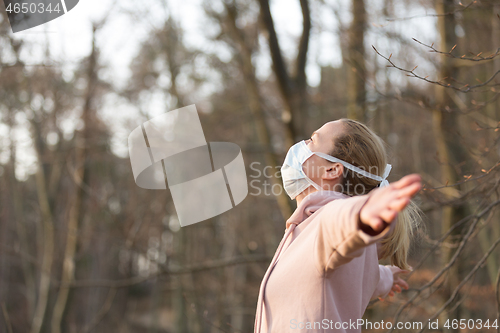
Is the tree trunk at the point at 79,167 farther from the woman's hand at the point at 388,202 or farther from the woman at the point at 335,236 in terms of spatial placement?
the woman's hand at the point at 388,202

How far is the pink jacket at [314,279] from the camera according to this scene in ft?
4.82

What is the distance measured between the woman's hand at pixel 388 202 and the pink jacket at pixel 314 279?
178mm

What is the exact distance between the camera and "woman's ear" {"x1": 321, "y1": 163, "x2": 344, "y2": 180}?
1892 mm

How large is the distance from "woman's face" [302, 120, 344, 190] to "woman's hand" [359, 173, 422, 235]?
0.70 metres

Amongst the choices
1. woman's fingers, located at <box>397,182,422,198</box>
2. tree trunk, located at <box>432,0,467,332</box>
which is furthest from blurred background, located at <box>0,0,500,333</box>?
woman's fingers, located at <box>397,182,422,198</box>

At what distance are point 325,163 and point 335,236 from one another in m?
0.66

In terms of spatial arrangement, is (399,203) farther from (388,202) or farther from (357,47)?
(357,47)

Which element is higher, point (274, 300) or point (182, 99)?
point (274, 300)

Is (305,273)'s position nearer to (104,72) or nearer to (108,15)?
(108,15)

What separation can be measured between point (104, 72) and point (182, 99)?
99.9 inches

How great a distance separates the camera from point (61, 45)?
7.41m

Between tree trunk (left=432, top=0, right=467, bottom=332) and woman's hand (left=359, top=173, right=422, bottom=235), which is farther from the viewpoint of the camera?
tree trunk (left=432, top=0, right=467, bottom=332)

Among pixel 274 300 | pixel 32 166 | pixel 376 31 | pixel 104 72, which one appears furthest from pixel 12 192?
pixel 274 300

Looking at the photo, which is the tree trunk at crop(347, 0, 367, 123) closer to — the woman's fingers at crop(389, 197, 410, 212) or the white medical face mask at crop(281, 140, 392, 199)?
the white medical face mask at crop(281, 140, 392, 199)
